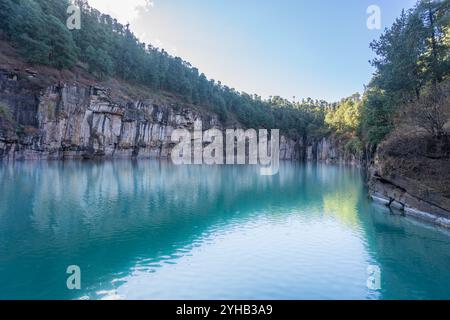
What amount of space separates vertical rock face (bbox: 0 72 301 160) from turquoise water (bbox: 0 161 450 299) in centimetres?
2830

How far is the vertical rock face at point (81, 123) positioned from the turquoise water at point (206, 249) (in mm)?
28301

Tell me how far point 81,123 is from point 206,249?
167ft

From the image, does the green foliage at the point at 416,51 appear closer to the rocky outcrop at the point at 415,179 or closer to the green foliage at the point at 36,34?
the rocky outcrop at the point at 415,179

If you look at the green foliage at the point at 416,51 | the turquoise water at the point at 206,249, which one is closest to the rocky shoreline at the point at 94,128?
the turquoise water at the point at 206,249

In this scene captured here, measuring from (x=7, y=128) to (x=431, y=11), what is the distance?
166ft

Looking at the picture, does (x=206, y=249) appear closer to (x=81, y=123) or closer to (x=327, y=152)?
(x=81, y=123)

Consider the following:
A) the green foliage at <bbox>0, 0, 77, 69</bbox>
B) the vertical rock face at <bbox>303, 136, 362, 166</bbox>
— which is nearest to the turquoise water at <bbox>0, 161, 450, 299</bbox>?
the green foliage at <bbox>0, 0, 77, 69</bbox>

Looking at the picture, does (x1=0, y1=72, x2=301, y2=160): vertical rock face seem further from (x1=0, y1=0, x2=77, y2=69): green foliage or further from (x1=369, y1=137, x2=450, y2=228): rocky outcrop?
(x1=369, y1=137, x2=450, y2=228): rocky outcrop

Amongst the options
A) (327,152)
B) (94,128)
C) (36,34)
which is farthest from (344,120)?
(36,34)

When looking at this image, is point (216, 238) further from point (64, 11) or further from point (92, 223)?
point (64, 11)

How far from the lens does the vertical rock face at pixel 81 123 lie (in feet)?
154

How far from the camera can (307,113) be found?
441ft

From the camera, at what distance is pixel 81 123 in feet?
184
